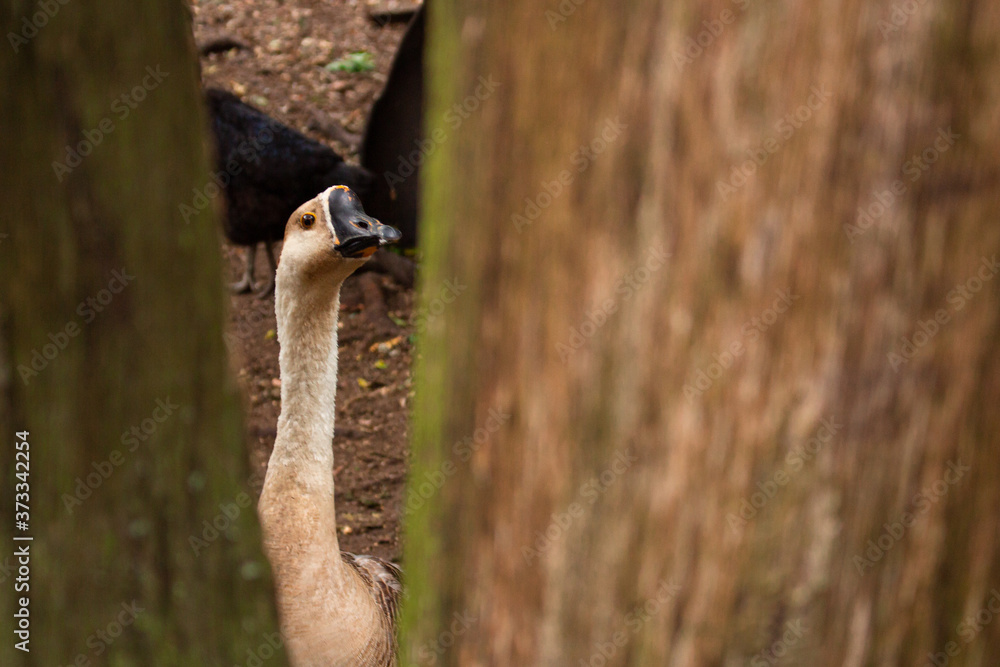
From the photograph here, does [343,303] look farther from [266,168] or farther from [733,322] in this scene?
[733,322]

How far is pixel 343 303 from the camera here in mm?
8828

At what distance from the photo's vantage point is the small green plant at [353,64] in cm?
1109

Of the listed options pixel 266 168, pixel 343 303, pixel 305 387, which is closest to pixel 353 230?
pixel 305 387

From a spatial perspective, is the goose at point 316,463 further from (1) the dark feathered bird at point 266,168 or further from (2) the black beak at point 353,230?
(1) the dark feathered bird at point 266,168

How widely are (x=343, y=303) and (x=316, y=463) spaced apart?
15.4ft

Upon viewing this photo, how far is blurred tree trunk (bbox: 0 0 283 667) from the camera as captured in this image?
4.17ft

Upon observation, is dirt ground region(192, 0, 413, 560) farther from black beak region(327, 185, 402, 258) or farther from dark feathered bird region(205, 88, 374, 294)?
dark feathered bird region(205, 88, 374, 294)

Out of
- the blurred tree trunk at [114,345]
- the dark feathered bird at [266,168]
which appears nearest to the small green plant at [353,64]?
the dark feathered bird at [266,168]

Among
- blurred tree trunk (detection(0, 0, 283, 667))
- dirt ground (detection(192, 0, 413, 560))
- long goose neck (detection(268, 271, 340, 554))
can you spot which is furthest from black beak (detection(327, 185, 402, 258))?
blurred tree trunk (detection(0, 0, 283, 667))

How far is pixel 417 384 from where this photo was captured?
1.15 meters

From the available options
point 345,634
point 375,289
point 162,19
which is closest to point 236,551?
point 162,19

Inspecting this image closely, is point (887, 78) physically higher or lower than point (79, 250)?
higher

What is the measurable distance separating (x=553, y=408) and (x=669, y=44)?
0.37 metres

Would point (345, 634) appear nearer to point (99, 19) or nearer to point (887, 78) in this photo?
point (99, 19)
